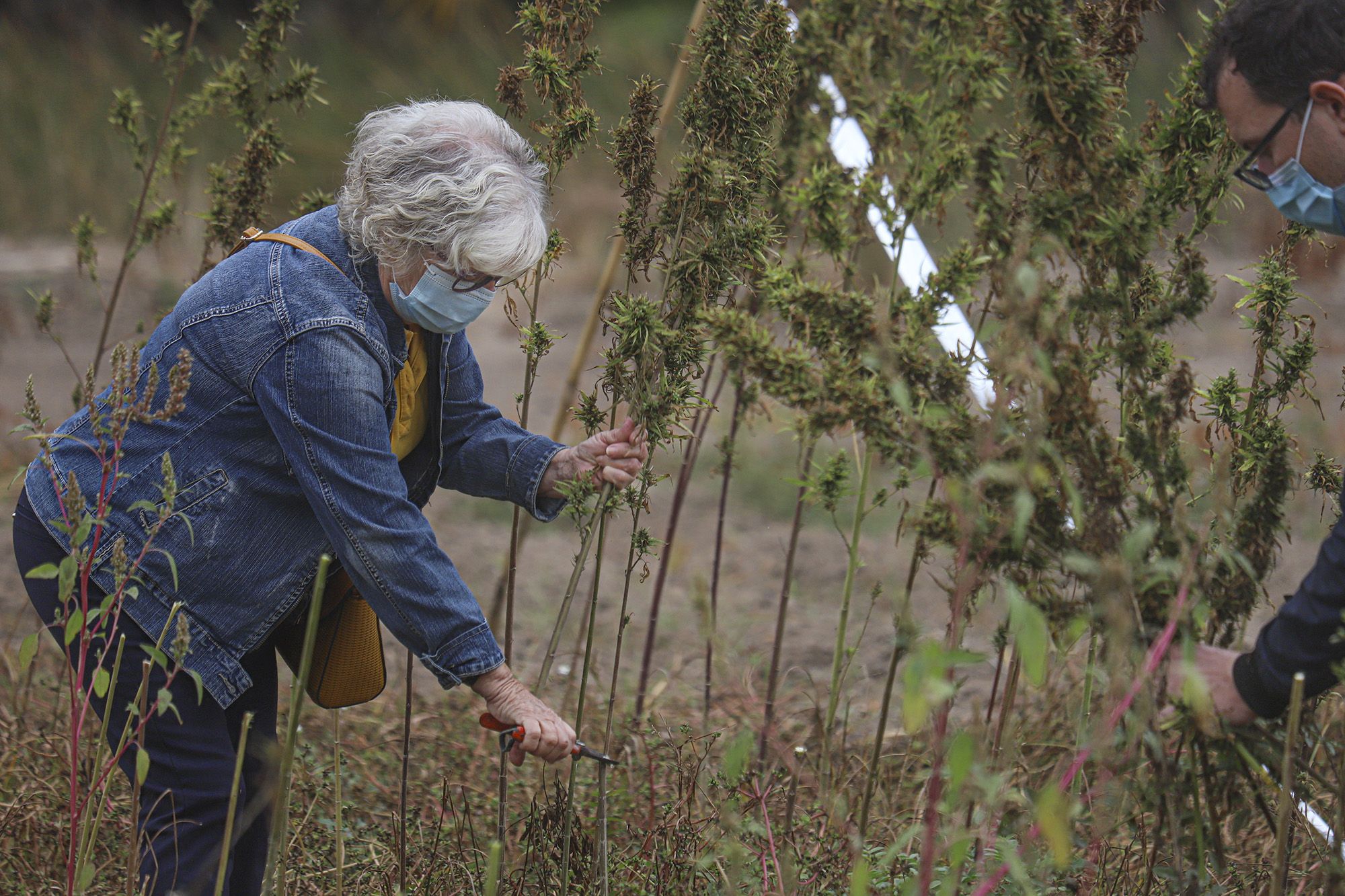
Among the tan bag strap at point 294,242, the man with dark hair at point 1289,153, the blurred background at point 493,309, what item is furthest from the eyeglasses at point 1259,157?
the tan bag strap at point 294,242

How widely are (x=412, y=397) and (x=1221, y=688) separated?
1.32m

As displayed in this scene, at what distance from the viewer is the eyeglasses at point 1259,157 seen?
1.68 meters

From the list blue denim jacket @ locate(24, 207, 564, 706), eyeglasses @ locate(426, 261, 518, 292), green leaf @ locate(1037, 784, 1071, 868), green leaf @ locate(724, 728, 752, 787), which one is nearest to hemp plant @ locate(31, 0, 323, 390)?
blue denim jacket @ locate(24, 207, 564, 706)

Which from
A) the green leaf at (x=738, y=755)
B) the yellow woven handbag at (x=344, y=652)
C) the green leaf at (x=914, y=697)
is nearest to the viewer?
the green leaf at (x=914, y=697)

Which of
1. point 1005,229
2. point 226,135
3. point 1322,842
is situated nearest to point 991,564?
point 1005,229

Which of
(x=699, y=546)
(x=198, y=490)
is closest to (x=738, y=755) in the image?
(x=198, y=490)

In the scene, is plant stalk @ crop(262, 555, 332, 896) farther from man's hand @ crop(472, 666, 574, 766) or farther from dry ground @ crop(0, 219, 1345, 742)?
dry ground @ crop(0, 219, 1345, 742)

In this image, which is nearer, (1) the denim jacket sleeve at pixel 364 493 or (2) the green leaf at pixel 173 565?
(2) the green leaf at pixel 173 565

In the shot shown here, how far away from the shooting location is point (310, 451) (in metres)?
1.82

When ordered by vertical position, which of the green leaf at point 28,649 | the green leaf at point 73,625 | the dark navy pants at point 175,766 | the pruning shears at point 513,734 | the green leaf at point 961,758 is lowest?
the dark navy pants at point 175,766

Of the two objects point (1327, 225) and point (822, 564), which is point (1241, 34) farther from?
point (822, 564)

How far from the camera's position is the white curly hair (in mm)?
1896

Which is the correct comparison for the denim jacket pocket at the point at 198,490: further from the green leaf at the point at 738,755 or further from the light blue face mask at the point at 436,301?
the green leaf at the point at 738,755

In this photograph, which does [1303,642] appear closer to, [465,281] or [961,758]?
[961,758]
